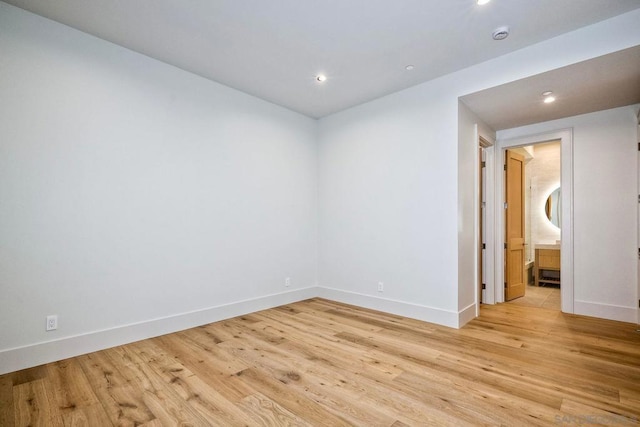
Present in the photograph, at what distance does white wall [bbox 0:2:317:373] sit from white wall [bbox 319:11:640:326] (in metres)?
1.11

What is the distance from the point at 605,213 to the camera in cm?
379

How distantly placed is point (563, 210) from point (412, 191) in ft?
7.06

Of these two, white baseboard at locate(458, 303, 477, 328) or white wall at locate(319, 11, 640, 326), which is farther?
white baseboard at locate(458, 303, 477, 328)

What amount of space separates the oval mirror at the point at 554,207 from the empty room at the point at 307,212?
7.39ft

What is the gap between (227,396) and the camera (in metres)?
2.07

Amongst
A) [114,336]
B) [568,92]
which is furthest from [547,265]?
[114,336]

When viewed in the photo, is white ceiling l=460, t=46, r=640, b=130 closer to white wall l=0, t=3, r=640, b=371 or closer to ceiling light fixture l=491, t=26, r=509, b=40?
white wall l=0, t=3, r=640, b=371

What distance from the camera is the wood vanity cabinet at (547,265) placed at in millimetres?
5781

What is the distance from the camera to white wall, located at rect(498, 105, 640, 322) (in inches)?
143

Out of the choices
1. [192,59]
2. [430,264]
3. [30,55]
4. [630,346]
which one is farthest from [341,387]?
[30,55]

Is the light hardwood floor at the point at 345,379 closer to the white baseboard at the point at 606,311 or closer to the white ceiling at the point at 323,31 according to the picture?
the white baseboard at the point at 606,311

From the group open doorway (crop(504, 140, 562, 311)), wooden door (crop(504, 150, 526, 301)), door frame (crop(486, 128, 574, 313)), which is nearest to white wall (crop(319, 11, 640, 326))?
door frame (crop(486, 128, 574, 313))

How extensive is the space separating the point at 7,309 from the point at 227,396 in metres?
1.95

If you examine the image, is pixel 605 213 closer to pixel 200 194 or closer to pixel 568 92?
pixel 568 92
